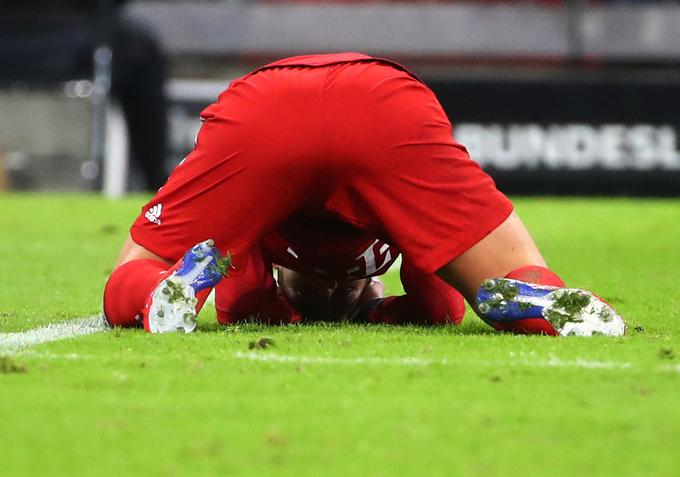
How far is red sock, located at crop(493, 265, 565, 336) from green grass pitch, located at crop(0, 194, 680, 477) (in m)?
0.08

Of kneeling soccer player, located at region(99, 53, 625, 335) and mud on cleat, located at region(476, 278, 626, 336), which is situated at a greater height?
kneeling soccer player, located at region(99, 53, 625, 335)

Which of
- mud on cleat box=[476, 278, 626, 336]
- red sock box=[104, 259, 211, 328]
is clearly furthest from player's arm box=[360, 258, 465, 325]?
red sock box=[104, 259, 211, 328]

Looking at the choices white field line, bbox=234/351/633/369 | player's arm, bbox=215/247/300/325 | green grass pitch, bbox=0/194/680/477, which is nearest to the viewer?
green grass pitch, bbox=0/194/680/477

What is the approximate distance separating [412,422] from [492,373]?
536 mm

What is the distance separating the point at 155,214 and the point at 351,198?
0.54 metres

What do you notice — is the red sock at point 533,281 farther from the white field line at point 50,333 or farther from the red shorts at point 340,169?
the white field line at point 50,333

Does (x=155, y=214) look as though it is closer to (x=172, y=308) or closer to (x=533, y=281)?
(x=172, y=308)

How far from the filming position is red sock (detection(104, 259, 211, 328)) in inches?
138

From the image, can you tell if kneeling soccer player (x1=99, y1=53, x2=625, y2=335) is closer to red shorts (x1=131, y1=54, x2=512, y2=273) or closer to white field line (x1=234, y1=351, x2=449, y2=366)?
red shorts (x1=131, y1=54, x2=512, y2=273)

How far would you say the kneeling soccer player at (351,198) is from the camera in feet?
11.3

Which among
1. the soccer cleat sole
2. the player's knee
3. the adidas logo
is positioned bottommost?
the player's knee

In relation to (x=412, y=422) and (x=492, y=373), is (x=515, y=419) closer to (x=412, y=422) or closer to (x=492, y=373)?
(x=412, y=422)

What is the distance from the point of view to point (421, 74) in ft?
44.1

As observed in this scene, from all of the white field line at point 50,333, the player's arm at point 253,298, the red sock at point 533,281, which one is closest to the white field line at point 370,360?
the white field line at point 50,333
